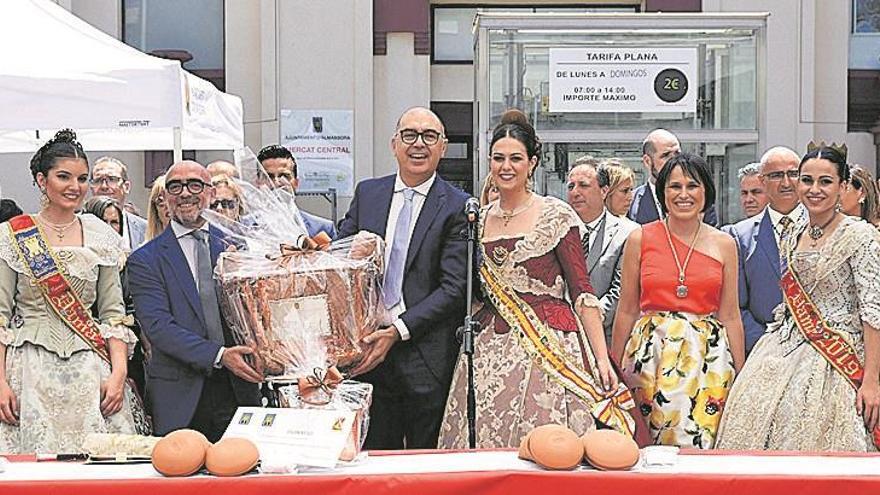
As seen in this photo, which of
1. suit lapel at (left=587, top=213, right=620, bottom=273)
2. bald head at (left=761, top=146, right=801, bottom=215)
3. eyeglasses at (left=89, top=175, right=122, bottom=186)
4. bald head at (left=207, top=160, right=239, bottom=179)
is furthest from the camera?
eyeglasses at (left=89, top=175, right=122, bottom=186)

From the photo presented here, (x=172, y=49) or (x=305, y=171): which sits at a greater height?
(x=172, y=49)

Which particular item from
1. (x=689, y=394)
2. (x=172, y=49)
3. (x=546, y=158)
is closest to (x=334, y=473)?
(x=689, y=394)

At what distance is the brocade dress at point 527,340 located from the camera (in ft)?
13.4

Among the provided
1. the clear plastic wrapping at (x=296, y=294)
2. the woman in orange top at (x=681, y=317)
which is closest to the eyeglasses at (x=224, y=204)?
the clear plastic wrapping at (x=296, y=294)

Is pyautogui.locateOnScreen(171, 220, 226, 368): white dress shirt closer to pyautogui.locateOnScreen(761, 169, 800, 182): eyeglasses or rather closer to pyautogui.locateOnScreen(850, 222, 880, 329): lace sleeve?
pyautogui.locateOnScreen(850, 222, 880, 329): lace sleeve

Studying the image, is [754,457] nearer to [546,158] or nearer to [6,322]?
[6,322]

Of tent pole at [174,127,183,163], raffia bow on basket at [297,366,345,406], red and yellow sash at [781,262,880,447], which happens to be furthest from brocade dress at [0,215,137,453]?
red and yellow sash at [781,262,880,447]

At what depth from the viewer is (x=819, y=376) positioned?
4047mm

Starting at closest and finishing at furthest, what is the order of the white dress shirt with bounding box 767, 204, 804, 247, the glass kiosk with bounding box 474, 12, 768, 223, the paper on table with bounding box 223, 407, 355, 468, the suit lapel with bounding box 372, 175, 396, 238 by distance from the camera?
the paper on table with bounding box 223, 407, 355, 468 → the suit lapel with bounding box 372, 175, 396, 238 → the white dress shirt with bounding box 767, 204, 804, 247 → the glass kiosk with bounding box 474, 12, 768, 223

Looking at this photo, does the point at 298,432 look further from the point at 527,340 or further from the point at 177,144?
the point at 177,144

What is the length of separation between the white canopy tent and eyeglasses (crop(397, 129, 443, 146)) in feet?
5.72

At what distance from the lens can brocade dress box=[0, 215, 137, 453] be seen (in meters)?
4.25

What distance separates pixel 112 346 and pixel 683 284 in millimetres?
1956

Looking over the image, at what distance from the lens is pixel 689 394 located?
167 inches
